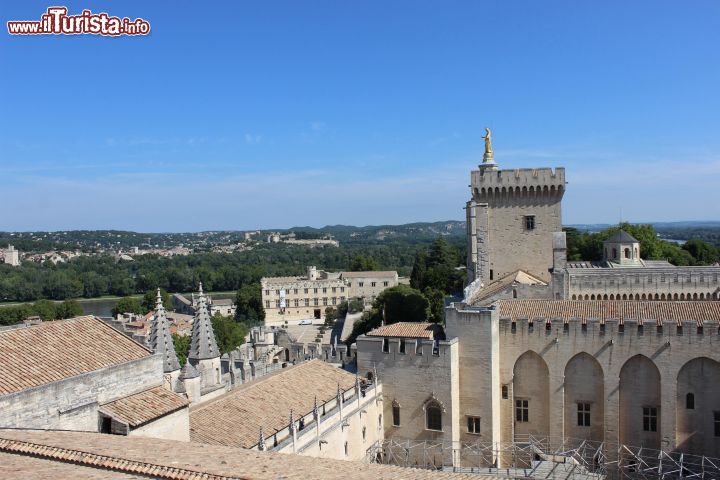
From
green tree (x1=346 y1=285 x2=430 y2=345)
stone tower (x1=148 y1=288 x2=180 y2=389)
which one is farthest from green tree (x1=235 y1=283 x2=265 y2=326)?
stone tower (x1=148 y1=288 x2=180 y2=389)

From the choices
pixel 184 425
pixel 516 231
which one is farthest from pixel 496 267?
pixel 184 425

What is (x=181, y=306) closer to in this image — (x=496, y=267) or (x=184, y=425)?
(x=496, y=267)

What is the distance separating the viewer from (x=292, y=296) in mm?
104812

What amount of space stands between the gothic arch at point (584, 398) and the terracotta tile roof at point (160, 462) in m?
18.0

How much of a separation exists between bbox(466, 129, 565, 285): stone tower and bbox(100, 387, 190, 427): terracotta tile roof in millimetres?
24006

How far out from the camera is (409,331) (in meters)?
31.3

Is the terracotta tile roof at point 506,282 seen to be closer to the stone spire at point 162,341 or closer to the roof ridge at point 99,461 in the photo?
the stone spire at point 162,341

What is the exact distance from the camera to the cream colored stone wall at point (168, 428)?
17578mm

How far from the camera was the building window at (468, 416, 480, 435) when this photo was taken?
30062 millimetres

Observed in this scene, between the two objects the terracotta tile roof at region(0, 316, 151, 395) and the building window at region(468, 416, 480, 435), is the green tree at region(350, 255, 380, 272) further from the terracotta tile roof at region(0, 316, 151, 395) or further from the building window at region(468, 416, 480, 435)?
the terracotta tile roof at region(0, 316, 151, 395)

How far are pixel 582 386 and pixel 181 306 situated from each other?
10948 centimetres

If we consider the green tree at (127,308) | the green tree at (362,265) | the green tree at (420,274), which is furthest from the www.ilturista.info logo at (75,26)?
the green tree at (362,265)

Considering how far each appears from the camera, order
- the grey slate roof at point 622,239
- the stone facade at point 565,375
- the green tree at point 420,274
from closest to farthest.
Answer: the stone facade at point 565,375 → the grey slate roof at point 622,239 → the green tree at point 420,274

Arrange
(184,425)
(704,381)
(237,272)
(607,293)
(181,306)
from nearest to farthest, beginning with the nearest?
(184,425) → (704,381) → (607,293) → (181,306) → (237,272)
